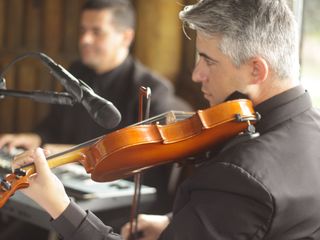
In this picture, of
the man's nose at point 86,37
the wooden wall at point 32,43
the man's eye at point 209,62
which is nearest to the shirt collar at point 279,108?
the man's eye at point 209,62

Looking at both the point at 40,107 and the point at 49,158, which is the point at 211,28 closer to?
the point at 49,158

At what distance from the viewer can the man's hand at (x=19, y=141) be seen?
96.2 inches

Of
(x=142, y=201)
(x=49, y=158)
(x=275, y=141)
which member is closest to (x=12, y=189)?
(x=49, y=158)

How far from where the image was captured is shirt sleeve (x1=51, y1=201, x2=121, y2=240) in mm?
1348

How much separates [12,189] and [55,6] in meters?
2.83

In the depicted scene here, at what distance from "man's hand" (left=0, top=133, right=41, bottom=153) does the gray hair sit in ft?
4.07

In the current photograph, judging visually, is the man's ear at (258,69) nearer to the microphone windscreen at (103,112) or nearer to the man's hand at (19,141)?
the microphone windscreen at (103,112)

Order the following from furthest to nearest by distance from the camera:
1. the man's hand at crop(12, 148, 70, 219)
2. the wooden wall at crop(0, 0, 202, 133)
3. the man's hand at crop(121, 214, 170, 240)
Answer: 1. the wooden wall at crop(0, 0, 202, 133)
2. the man's hand at crop(121, 214, 170, 240)
3. the man's hand at crop(12, 148, 70, 219)

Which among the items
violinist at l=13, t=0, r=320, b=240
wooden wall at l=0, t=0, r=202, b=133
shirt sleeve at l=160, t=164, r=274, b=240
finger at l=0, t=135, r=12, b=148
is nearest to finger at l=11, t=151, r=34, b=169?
violinist at l=13, t=0, r=320, b=240

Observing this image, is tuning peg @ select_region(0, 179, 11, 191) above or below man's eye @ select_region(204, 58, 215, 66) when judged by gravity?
below

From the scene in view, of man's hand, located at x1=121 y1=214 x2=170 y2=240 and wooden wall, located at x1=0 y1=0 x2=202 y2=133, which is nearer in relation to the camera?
man's hand, located at x1=121 y1=214 x2=170 y2=240

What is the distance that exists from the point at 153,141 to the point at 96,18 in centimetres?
170

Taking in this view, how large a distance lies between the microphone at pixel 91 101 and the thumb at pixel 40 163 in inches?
6.0

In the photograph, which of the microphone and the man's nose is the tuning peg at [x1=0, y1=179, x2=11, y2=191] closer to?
the microphone
